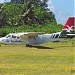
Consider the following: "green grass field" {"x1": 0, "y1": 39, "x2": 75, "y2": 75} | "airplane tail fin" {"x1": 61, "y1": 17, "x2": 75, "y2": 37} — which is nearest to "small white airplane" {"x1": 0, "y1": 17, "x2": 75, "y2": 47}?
"airplane tail fin" {"x1": 61, "y1": 17, "x2": 75, "y2": 37}

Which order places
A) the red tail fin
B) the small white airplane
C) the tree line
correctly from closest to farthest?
the small white airplane
the red tail fin
the tree line

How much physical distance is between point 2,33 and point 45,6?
44.1 metres

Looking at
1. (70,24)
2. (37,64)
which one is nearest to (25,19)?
(70,24)

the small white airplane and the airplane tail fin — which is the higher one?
the airplane tail fin

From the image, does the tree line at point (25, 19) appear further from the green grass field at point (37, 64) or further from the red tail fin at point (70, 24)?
the green grass field at point (37, 64)

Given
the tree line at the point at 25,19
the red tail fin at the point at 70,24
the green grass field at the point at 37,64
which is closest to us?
the green grass field at the point at 37,64

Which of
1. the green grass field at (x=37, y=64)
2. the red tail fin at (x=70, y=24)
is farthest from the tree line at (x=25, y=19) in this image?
the green grass field at (x=37, y=64)

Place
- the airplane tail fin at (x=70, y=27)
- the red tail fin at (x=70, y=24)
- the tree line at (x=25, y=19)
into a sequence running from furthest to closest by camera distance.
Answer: the tree line at (x=25, y=19) → the red tail fin at (x=70, y=24) → the airplane tail fin at (x=70, y=27)

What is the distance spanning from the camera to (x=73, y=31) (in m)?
44.3

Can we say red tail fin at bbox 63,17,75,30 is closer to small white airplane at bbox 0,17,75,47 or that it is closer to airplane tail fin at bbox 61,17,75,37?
airplane tail fin at bbox 61,17,75,37

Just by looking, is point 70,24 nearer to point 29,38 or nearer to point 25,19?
point 29,38

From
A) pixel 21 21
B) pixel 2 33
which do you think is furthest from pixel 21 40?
pixel 21 21

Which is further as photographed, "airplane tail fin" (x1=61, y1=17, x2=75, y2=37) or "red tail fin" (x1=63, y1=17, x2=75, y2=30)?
"red tail fin" (x1=63, y1=17, x2=75, y2=30)

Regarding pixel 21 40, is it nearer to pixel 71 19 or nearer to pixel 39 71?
pixel 71 19
